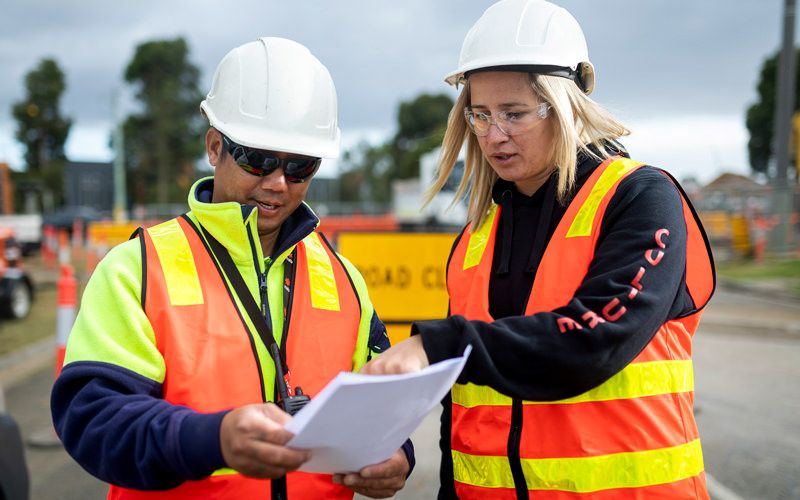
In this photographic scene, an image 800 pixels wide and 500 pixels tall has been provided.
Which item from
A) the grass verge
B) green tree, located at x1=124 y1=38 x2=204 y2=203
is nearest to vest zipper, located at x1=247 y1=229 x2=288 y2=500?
the grass verge

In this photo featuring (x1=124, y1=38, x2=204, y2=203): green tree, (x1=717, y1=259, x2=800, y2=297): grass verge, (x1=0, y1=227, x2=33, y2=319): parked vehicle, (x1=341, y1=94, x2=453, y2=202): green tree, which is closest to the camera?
(x1=0, y1=227, x2=33, y2=319): parked vehicle

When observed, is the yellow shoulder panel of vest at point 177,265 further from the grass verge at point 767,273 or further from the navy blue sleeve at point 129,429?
the grass verge at point 767,273

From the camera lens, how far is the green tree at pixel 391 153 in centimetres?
8488

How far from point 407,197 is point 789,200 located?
70.2 ft

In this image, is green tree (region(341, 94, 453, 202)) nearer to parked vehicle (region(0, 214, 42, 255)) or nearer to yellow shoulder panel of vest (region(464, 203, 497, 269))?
parked vehicle (region(0, 214, 42, 255))

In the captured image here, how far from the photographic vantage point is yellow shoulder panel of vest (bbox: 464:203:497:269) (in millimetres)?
2193

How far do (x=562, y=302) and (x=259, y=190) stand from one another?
0.85m

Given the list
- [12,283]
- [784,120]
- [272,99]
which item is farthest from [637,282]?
[784,120]

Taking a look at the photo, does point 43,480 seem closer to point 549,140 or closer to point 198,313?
point 198,313

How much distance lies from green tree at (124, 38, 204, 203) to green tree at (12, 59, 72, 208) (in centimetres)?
1531

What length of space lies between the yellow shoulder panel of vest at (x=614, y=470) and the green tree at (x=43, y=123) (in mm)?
74821

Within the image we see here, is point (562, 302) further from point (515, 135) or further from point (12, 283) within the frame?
point (12, 283)

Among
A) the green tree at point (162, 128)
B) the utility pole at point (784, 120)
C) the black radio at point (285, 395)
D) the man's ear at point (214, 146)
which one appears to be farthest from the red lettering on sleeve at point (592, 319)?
the green tree at point (162, 128)

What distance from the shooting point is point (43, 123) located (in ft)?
233
